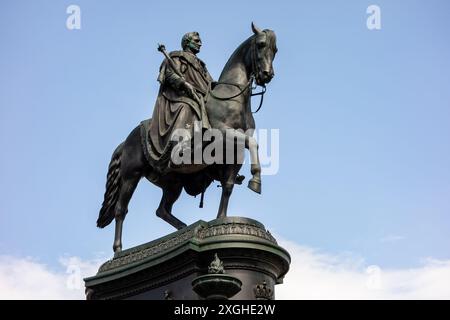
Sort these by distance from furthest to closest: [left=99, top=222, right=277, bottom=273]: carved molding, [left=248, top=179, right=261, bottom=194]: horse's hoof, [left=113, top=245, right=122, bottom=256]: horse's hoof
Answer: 1. [left=113, top=245, right=122, bottom=256]: horse's hoof
2. [left=248, top=179, right=261, bottom=194]: horse's hoof
3. [left=99, top=222, right=277, bottom=273]: carved molding

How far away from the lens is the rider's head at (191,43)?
1994 cm

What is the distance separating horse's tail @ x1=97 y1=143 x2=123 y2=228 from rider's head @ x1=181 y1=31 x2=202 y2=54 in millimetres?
2761

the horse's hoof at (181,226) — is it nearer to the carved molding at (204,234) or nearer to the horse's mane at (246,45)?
the carved molding at (204,234)

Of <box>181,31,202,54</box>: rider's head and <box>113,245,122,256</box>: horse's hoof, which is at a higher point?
<box>181,31,202,54</box>: rider's head

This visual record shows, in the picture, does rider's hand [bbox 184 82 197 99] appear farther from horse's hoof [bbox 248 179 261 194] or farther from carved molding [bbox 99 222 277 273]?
carved molding [bbox 99 222 277 273]

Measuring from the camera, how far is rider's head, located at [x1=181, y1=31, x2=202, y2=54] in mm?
19938

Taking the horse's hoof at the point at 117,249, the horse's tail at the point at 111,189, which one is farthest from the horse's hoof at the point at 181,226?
the horse's tail at the point at 111,189

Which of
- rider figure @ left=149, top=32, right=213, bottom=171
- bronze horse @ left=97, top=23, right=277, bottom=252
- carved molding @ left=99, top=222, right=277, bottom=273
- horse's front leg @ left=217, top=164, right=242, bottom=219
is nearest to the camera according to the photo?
carved molding @ left=99, top=222, right=277, bottom=273

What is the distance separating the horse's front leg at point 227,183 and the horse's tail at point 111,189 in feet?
11.0

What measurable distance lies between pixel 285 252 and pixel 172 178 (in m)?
3.65

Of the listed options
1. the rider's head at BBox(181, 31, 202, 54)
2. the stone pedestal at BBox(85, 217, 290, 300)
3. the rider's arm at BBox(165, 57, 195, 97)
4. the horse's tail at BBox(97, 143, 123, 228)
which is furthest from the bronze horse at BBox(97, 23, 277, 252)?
the rider's head at BBox(181, 31, 202, 54)

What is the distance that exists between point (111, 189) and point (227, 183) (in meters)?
3.79
